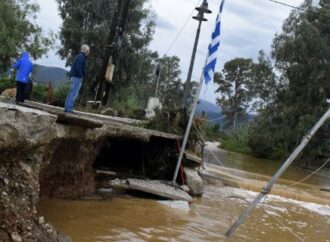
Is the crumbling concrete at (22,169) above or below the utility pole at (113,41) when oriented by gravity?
below

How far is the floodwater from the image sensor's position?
7.78 meters

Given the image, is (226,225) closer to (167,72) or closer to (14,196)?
(14,196)

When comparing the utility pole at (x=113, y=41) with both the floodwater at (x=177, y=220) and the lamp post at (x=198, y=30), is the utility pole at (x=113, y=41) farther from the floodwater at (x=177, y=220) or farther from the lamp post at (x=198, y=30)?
the floodwater at (x=177, y=220)

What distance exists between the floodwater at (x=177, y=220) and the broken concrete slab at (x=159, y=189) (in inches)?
9.7

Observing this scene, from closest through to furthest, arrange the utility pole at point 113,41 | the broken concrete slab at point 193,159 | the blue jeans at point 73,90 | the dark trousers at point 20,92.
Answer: the blue jeans at point 73,90
the dark trousers at point 20,92
the broken concrete slab at point 193,159
the utility pole at point 113,41

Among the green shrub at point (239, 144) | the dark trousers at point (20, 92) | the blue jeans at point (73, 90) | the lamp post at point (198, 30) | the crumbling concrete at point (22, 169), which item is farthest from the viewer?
the green shrub at point (239, 144)

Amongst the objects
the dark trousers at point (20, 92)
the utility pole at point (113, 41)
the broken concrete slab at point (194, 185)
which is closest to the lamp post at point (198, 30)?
the broken concrete slab at point (194, 185)

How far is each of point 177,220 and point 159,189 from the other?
1.71 m

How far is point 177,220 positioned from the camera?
9.36 m

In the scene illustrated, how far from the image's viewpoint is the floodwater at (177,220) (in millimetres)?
7777

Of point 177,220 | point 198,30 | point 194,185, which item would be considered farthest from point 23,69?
point 198,30

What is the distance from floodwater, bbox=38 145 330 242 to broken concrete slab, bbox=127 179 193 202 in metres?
0.25

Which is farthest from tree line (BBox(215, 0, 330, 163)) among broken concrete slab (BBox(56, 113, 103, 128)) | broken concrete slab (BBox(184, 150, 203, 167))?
broken concrete slab (BBox(56, 113, 103, 128))

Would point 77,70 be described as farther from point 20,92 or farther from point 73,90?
point 20,92
